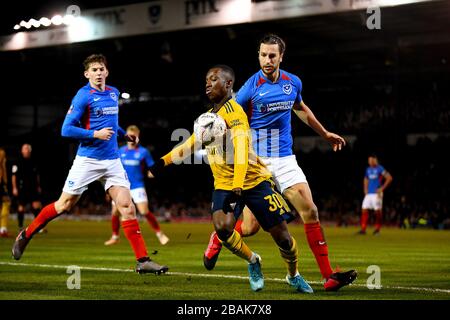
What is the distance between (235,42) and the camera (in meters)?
35.3

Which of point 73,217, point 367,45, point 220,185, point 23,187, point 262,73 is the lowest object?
point 73,217

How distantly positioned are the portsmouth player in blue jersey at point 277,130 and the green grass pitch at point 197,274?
1.71ft

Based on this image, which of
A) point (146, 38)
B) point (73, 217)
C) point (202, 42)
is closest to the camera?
point (146, 38)

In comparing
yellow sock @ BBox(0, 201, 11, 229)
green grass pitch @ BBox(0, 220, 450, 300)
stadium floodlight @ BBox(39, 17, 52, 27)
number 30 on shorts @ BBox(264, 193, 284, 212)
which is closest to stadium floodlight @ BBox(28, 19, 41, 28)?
stadium floodlight @ BBox(39, 17, 52, 27)

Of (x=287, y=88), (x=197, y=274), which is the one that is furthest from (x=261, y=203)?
(x=197, y=274)

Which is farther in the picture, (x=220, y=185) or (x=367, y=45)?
(x=367, y=45)

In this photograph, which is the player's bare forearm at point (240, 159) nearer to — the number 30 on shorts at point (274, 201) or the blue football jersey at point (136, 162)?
the number 30 on shorts at point (274, 201)

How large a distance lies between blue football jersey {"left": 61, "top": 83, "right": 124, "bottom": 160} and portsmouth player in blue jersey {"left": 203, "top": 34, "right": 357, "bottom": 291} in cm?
196

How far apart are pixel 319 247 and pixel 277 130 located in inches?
49.9

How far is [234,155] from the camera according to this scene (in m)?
7.28

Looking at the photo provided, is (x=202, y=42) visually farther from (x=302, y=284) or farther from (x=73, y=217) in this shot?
(x=302, y=284)

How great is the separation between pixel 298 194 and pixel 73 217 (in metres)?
30.7

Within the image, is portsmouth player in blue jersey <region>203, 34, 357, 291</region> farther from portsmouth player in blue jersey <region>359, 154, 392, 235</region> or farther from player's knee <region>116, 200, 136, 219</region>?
portsmouth player in blue jersey <region>359, 154, 392, 235</region>
